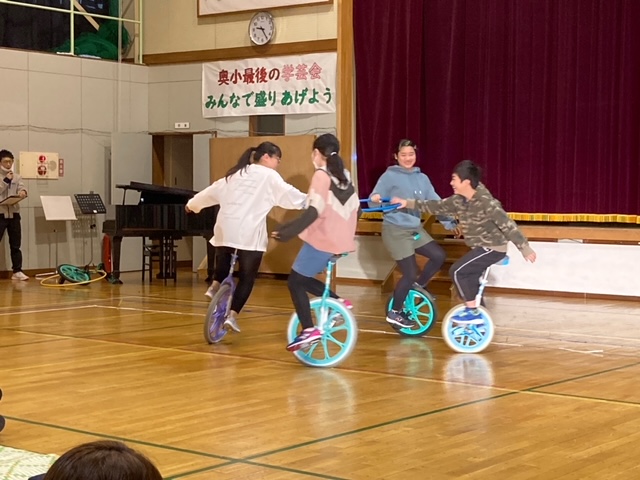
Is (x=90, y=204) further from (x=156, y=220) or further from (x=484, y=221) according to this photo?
(x=484, y=221)

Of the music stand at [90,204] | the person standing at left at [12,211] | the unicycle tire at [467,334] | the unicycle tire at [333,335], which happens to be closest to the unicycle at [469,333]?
the unicycle tire at [467,334]

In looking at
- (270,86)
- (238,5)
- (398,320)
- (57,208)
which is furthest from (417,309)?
(238,5)

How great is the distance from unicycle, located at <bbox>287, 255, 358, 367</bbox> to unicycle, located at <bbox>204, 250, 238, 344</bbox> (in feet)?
2.98

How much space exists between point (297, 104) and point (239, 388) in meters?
8.85

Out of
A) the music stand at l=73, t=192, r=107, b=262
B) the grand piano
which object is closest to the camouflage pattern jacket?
the grand piano

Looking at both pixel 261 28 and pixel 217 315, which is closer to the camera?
pixel 217 315

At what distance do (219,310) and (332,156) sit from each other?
169 centimetres

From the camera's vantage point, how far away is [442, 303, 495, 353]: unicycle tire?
298 inches

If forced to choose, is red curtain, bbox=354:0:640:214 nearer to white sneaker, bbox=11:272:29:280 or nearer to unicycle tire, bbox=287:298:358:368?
white sneaker, bbox=11:272:29:280

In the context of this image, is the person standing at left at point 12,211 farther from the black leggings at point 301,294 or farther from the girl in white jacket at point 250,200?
the black leggings at point 301,294

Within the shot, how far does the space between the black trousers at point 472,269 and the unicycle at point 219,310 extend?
5.38 ft

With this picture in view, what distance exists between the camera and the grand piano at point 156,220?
1342 centimetres

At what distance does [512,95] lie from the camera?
12938 millimetres

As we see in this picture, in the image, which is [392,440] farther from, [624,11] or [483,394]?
[624,11]
